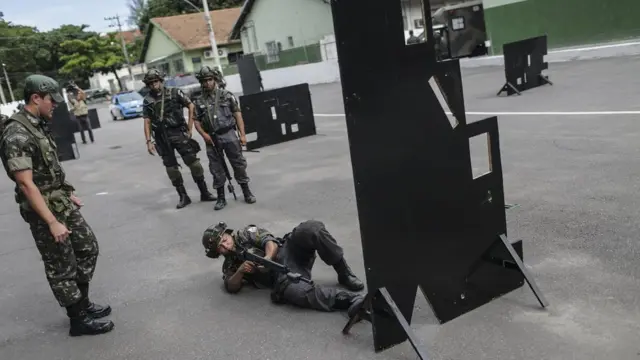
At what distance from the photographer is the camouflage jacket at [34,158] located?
12.2 ft

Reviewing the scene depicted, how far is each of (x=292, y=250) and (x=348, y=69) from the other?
67.1 inches

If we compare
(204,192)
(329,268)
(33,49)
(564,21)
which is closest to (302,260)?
(329,268)

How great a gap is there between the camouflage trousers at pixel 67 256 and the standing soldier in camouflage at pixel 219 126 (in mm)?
3156

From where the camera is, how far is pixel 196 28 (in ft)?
174

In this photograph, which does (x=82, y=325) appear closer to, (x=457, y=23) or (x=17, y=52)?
(x=457, y=23)

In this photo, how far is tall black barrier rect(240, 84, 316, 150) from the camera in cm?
1170

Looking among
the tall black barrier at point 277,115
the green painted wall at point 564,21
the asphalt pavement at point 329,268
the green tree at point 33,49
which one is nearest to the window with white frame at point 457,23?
the green painted wall at point 564,21

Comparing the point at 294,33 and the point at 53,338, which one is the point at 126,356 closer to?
the point at 53,338

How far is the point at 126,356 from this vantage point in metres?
3.90

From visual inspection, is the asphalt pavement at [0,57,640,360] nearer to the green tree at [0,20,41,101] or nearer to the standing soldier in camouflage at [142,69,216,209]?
the standing soldier in camouflage at [142,69,216,209]

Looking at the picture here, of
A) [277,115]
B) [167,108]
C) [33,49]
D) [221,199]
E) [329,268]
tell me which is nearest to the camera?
[329,268]

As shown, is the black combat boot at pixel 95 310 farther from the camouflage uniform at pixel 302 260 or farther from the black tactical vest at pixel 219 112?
the black tactical vest at pixel 219 112

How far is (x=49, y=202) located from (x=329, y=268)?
7.36 feet

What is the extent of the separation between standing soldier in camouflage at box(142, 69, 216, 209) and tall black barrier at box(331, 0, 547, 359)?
461 centimetres
